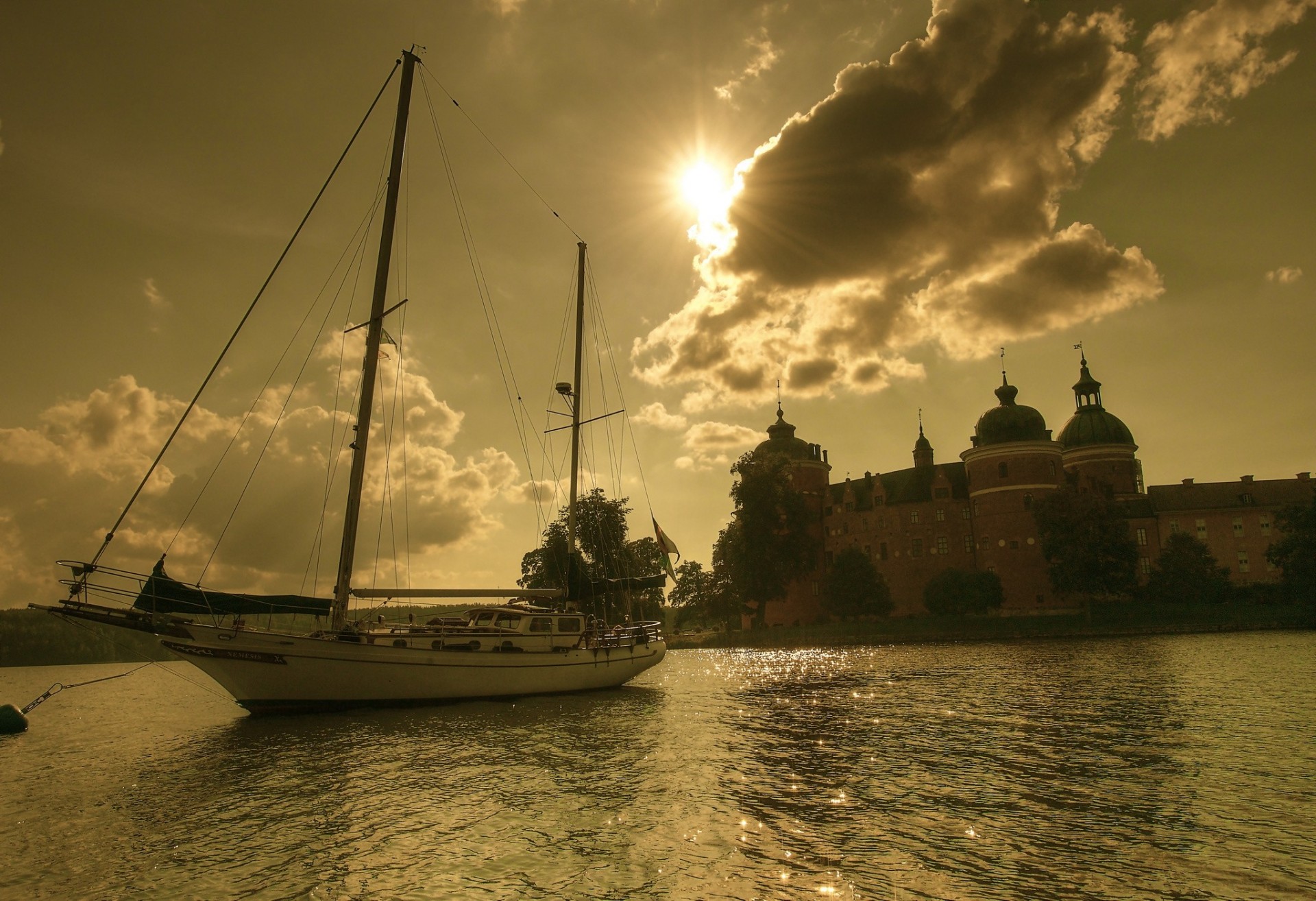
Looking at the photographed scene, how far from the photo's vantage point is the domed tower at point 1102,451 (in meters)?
89.9

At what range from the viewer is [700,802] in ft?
40.3

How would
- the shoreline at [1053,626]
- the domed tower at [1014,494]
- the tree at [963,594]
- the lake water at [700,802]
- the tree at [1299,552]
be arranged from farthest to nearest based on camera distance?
the domed tower at [1014,494] → the tree at [963,594] → the tree at [1299,552] → the shoreline at [1053,626] → the lake water at [700,802]

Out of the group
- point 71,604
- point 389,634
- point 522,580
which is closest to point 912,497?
point 522,580

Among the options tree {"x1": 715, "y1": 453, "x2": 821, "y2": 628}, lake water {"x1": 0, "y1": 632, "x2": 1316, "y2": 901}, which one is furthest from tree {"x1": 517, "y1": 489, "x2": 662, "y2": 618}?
lake water {"x1": 0, "y1": 632, "x2": 1316, "y2": 901}

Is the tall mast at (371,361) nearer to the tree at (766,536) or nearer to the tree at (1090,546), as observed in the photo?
the tree at (766,536)

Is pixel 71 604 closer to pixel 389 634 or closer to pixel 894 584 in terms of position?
pixel 389 634

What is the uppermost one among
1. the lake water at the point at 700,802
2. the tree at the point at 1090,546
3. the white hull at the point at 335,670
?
the tree at the point at 1090,546

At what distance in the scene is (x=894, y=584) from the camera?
92.8 metres

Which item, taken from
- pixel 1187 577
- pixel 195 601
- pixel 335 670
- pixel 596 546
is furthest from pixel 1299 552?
pixel 195 601

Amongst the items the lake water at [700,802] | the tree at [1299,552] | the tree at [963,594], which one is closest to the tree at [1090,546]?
the tree at [963,594]

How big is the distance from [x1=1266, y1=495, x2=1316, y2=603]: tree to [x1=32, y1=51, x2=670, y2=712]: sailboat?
216ft

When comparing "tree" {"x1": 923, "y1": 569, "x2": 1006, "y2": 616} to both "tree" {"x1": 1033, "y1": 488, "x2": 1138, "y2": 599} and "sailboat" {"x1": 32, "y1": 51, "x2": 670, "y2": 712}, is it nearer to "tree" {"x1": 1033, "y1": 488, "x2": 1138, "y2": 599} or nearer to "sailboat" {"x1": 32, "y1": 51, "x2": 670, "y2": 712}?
"tree" {"x1": 1033, "y1": 488, "x2": 1138, "y2": 599}

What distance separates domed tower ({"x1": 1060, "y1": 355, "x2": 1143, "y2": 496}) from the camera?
3541 inches

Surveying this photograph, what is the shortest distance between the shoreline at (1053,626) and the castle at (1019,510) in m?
7.90
